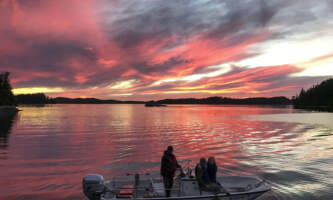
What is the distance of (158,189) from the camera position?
12195 mm

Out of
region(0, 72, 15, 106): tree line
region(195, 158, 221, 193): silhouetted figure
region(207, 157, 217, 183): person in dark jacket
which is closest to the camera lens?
region(195, 158, 221, 193): silhouetted figure

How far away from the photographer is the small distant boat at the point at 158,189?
11227 mm

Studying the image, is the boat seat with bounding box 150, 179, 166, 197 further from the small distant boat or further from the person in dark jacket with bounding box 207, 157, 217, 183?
the person in dark jacket with bounding box 207, 157, 217, 183

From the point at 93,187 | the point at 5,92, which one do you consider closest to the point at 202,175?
the point at 93,187

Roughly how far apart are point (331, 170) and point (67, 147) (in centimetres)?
2945

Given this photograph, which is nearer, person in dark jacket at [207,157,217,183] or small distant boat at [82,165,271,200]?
small distant boat at [82,165,271,200]

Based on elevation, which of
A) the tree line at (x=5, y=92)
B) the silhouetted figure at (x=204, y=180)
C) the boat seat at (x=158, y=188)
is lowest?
the boat seat at (x=158, y=188)

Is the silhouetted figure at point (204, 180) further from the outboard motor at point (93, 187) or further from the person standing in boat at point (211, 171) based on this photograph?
the outboard motor at point (93, 187)

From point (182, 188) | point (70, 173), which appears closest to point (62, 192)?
point (70, 173)

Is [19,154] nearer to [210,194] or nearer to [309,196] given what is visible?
[210,194]

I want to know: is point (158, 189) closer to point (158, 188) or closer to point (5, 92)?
point (158, 188)

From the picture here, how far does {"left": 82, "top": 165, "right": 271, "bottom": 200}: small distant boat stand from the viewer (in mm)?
11227

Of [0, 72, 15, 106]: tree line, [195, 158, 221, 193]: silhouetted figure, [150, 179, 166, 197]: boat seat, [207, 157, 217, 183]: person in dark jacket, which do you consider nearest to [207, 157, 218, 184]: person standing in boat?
[207, 157, 217, 183]: person in dark jacket

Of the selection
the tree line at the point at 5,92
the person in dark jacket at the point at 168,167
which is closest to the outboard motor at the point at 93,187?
the person in dark jacket at the point at 168,167
